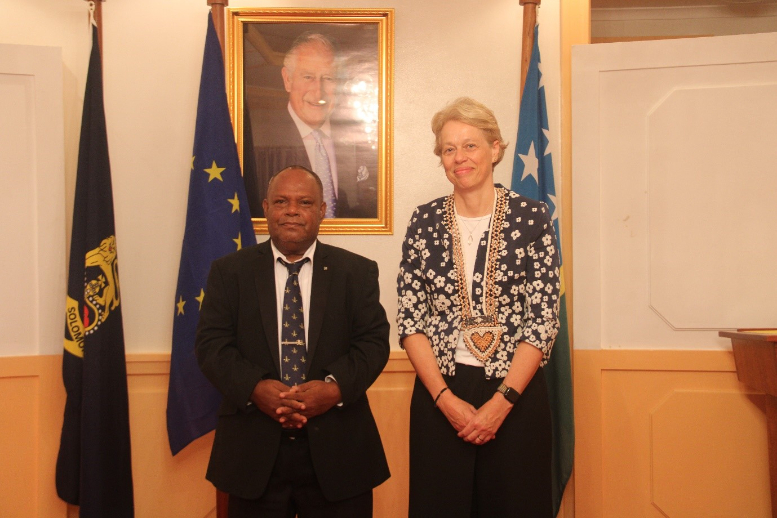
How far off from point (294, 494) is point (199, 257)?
55.0 inches

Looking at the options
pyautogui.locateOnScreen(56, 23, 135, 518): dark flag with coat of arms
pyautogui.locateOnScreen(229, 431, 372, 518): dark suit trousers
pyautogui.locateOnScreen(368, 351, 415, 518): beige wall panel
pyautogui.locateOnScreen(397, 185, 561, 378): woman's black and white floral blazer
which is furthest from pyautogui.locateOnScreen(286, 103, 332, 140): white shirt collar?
pyautogui.locateOnScreen(229, 431, 372, 518): dark suit trousers

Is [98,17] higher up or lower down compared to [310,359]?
higher up

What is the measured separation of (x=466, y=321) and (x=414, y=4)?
1.94m

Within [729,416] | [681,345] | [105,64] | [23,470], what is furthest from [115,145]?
[729,416]

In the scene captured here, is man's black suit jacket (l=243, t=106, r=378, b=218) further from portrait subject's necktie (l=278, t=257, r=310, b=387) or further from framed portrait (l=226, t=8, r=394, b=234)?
portrait subject's necktie (l=278, t=257, r=310, b=387)

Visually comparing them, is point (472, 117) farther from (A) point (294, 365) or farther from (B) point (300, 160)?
(B) point (300, 160)

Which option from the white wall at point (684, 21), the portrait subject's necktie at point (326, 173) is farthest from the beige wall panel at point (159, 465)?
the white wall at point (684, 21)

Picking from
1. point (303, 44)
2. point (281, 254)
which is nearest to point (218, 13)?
point (303, 44)

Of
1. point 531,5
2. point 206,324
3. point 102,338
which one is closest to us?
point 206,324

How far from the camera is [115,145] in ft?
11.1

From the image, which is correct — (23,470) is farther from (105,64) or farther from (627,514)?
(627,514)

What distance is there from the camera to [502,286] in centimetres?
214

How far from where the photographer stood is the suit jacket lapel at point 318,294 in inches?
81.4

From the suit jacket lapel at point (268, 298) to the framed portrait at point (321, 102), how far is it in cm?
119
